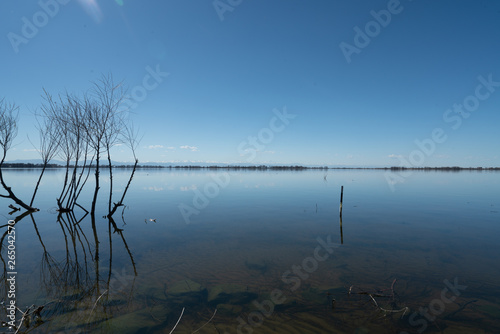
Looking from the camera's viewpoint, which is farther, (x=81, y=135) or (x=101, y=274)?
(x=81, y=135)

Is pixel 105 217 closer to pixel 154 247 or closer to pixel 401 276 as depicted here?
pixel 154 247

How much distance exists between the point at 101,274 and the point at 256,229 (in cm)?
791

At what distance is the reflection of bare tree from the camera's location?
498cm

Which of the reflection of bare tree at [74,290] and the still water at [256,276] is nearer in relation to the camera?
the reflection of bare tree at [74,290]

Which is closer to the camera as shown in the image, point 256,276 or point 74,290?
point 74,290

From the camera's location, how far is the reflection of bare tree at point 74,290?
4984 millimetres

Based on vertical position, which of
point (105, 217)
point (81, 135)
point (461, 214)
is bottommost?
point (105, 217)

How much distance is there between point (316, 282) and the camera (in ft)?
24.0

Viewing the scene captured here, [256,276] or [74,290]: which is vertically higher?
[256,276]

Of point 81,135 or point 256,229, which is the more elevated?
point 81,135

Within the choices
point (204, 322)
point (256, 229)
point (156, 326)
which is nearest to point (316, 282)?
point (204, 322)

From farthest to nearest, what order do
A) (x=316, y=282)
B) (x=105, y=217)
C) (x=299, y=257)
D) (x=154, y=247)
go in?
(x=105, y=217) < (x=154, y=247) < (x=299, y=257) < (x=316, y=282)

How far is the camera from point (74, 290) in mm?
6512

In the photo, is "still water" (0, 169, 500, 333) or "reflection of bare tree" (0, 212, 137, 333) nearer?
"reflection of bare tree" (0, 212, 137, 333)
